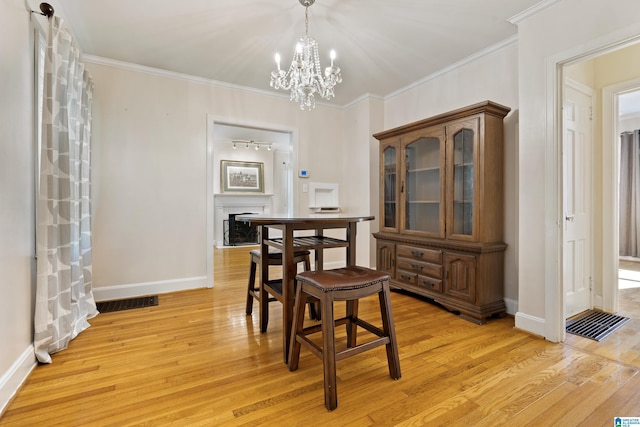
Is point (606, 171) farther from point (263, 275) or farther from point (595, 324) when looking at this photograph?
point (263, 275)

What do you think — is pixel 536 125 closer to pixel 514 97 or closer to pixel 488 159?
pixel 488 159

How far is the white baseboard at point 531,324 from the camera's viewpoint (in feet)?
7.54

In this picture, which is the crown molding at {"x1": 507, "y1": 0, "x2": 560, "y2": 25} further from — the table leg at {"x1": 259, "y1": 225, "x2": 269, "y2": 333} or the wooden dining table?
the table leg at {"x1": 259, "y1": 225, "x2": 269, "y2": 333}

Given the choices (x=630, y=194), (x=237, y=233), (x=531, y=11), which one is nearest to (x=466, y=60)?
(x=531, y=11)

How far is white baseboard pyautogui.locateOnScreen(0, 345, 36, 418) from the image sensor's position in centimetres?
149

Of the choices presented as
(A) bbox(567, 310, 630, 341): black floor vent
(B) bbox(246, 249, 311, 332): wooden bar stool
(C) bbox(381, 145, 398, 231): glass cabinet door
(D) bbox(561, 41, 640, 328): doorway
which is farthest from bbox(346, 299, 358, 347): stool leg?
(D) bbox(561, 41, 640, 328): doorway

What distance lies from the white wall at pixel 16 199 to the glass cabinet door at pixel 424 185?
10.2 feet

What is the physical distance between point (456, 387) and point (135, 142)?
367cm

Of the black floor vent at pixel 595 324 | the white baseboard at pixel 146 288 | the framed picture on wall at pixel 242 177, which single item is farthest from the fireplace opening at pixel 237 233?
the black floor vent at pixel 595 324

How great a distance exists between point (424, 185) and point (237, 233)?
5.64m

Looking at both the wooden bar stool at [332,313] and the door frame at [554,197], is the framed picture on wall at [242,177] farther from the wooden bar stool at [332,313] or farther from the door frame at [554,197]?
the door frame at [554,197]

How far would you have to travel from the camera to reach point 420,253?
313cm

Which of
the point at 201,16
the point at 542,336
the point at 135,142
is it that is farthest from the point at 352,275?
the point at 135,142

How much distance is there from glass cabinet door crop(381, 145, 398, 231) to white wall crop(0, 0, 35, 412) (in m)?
3.12
